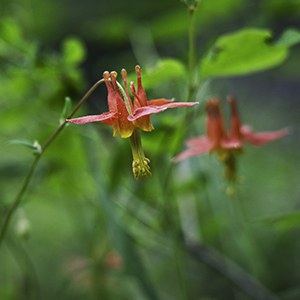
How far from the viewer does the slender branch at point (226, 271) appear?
140 centimetres

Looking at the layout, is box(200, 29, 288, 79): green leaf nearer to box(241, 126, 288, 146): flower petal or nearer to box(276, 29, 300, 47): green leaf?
box(276, 29, 300, 47): green leaf

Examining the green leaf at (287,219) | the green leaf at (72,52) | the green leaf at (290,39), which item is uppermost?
the green leaf at (72,52)

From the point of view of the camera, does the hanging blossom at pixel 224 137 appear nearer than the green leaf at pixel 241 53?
No

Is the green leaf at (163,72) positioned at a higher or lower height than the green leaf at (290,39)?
lower

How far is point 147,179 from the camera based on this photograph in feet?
5.21

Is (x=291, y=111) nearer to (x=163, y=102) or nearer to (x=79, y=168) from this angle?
(x=79, y=168)

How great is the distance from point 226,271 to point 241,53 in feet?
2.21

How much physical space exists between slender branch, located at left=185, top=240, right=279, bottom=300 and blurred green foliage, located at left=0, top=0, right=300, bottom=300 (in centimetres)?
3

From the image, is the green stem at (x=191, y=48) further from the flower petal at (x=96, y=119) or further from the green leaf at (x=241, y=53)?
the flower petal at (x=96, y=119)

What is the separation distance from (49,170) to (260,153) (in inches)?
58.6

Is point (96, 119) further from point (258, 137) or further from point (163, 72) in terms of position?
point (258, 137)

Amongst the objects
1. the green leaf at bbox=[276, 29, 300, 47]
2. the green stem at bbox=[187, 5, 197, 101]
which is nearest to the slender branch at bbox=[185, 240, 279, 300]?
the green stem at bbox=[187, 5, 197, 101]

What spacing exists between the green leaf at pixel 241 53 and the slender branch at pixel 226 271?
1.80 feet

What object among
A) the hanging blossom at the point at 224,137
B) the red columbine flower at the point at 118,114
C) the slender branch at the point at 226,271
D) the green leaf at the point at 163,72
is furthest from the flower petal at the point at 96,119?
the slender branch at the point at 226,271
